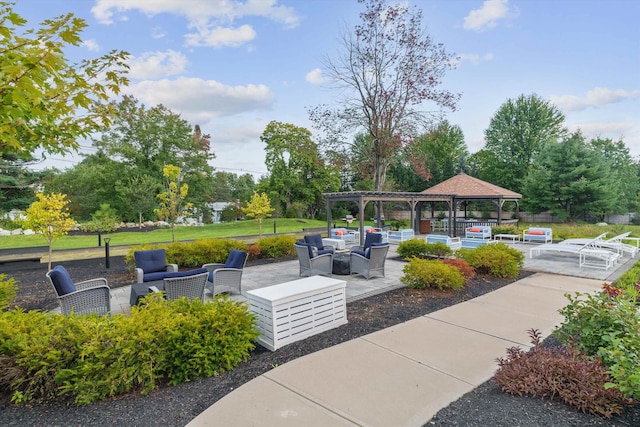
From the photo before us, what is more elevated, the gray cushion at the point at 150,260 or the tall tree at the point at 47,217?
the tall tree at the point at 47,217

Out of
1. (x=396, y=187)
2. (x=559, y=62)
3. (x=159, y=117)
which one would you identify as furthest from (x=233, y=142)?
(x=559, y=62)

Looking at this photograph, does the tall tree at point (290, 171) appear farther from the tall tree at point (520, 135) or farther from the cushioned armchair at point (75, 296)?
the cushioned armchair at point (75, 296)

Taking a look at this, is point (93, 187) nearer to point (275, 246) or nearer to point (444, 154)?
point (275, 246)

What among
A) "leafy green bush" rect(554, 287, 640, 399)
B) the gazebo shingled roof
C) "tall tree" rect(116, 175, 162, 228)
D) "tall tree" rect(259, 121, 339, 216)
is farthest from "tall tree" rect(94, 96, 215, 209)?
"leafy green bush" rect(554, 287, 640, 399)

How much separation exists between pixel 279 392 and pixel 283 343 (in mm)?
1033

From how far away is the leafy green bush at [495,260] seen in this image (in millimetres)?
7266

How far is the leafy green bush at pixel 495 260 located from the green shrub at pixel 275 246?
17.2 feet

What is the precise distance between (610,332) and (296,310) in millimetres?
3031

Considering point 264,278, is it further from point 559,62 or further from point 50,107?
Result: point 559,62

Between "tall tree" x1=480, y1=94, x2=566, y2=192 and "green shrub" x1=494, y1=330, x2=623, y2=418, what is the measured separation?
33561 mm

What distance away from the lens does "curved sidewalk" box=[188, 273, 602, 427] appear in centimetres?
239

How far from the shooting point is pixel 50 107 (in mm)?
2721

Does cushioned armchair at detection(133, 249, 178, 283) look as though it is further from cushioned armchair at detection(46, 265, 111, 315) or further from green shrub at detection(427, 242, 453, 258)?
green shrub at detection(427, 242, 453, 258)

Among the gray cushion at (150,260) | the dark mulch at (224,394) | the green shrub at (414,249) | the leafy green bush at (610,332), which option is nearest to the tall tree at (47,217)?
the gray cushion at (150,260)
